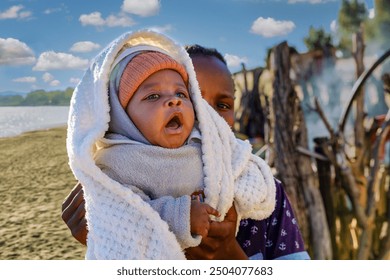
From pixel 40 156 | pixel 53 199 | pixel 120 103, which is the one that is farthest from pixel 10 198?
pixel 120 103

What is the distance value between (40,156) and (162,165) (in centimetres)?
327

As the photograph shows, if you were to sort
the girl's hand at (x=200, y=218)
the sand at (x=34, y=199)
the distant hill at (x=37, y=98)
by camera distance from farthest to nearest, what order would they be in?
the sand at (x=34, y=199), the distant hill at (x=37, y=98), the girl's hand at (x=200, y=218)

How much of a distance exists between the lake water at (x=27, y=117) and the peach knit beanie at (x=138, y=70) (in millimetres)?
1052

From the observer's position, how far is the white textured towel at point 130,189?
0.77 m

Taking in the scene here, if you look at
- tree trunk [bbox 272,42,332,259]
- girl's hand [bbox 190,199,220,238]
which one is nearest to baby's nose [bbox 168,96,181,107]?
girl's hand [bbox 190,199,220,238]

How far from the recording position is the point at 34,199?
11.5ft

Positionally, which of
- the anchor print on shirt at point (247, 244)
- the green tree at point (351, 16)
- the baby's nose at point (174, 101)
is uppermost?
the green tree at point (351, 16)

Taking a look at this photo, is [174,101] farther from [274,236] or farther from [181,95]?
[274,236]

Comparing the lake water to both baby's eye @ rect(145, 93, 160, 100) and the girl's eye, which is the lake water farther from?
baby's eye @ rect(145, 93, 160, 100)

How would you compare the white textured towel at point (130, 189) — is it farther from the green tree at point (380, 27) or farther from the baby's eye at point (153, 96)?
the green tree at point (380, 27)

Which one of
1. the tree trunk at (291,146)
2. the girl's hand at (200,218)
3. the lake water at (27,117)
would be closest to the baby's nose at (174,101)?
the girl's hand at (200,218)

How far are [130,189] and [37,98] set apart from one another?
117 cm

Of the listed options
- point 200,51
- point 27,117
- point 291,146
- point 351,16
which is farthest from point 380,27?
point 200,51

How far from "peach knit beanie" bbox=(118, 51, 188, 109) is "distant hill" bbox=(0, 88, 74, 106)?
911 mm
